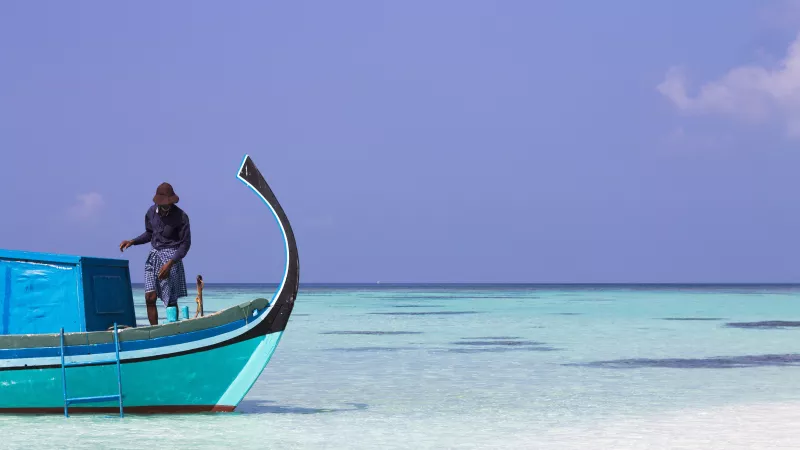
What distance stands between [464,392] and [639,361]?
18.8ft

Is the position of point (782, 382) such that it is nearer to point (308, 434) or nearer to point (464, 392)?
point (464, 392)

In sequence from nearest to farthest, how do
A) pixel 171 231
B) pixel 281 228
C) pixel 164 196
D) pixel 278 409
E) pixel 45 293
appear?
pixel 281 228
pixel 45 293
pixel 164 196
pixel 171 231
pixel 278 409

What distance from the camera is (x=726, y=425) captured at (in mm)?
10086

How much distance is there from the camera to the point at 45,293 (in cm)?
983

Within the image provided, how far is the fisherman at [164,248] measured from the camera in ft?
33.3

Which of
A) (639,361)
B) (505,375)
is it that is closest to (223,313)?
(505,375)

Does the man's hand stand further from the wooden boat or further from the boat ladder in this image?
the boat ladder

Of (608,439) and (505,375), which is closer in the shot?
(608,439)

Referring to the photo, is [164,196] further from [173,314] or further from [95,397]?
[95,397]

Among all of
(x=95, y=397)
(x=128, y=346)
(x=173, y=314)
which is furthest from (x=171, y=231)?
(x=95, y=397)

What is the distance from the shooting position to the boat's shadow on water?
11086 mm

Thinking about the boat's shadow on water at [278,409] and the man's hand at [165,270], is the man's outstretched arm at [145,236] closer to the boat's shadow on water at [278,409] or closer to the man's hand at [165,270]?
the man's hand at [165,270]

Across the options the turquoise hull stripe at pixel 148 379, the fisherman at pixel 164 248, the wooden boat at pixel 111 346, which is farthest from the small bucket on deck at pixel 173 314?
the turquoise hull stripe at pixel 148 379

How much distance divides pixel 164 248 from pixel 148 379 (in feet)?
4.09
